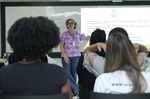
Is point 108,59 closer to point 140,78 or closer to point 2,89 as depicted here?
point 140,78

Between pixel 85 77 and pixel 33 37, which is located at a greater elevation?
pixel 33 37

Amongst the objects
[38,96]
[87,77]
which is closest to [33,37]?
[38,96]

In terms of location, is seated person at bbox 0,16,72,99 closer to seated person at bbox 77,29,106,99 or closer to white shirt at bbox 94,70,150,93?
white shirt at bbox 94,70,150,93

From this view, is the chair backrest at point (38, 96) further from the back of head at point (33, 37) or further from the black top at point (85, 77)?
the black top at point (85, 77)

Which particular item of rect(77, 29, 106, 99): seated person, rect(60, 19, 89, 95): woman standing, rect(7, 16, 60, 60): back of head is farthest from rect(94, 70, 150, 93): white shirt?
rect(60, 19, 89, 95): woman standing

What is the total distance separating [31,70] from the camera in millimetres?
1603

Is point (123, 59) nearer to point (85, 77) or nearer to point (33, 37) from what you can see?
point (33, 37)

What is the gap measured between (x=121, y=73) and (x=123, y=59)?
9 centimetres

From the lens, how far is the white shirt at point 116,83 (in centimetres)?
169

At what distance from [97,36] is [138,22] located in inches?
157

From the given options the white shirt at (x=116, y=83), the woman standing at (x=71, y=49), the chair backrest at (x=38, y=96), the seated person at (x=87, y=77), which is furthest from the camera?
the woman standing at (x=71, y=49)

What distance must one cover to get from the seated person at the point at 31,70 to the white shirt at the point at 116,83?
240 mm

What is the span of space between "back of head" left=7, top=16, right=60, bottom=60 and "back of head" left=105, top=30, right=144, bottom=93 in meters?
0.39

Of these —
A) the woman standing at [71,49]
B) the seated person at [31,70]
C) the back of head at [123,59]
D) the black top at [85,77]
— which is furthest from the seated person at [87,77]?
the woman standing at [71,49]
